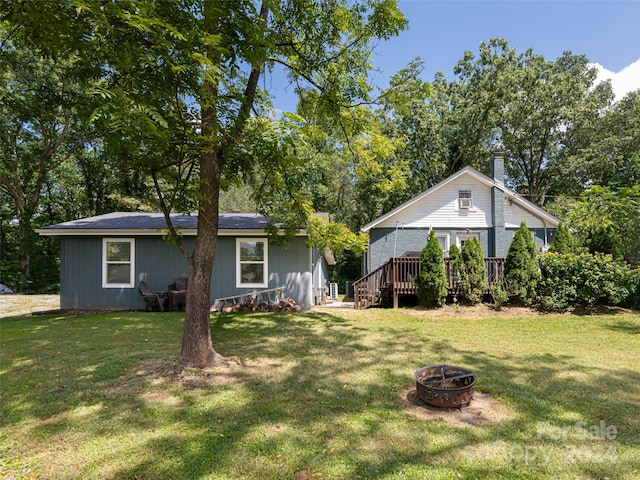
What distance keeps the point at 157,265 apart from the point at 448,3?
1058cm

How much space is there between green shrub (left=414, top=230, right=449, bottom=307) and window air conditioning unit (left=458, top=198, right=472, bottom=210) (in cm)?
516

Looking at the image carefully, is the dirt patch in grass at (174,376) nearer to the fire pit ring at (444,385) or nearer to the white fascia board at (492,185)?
the fire pit ring at (444,385)

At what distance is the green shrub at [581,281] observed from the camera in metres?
8.61

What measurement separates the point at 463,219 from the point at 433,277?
5581 mm

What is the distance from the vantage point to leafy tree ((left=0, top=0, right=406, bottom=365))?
3.25m

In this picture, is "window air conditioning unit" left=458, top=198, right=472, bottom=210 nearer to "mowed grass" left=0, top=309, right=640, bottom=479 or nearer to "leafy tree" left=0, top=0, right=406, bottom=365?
"mowed grass" left=0, top=309, right=640, bottom=479

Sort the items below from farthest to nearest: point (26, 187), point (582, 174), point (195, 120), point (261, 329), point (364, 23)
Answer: point (582, 174) → point (26, 187) → point (261, 329) → point (364, 23) → point (195, 120)

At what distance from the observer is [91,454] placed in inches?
105

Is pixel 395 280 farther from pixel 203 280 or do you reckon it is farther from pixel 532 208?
pixel 532 208

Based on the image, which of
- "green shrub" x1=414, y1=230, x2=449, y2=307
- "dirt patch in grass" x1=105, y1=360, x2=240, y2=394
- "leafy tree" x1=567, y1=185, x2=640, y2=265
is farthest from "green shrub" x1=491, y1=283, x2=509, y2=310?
"dirt patch in grass" x1=105, y1=360, x2=240, y2=394

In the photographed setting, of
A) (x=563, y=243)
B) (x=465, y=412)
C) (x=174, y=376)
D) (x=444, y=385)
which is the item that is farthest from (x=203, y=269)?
(x=563, y=243)

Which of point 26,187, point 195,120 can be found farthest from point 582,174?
point 26,187

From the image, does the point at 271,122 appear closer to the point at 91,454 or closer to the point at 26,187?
the point at 91,454

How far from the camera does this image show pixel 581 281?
891 cm
